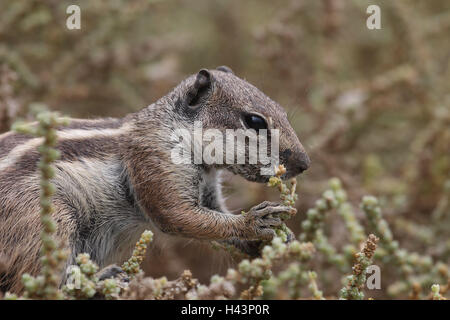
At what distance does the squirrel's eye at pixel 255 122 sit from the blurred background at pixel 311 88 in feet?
2.39

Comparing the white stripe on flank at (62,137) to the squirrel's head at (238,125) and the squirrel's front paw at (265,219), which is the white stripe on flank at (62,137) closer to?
the squirrel's head at (238,125)

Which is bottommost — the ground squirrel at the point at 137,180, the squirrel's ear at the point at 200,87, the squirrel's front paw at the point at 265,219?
the squirrel's front paw at the point at 265,219

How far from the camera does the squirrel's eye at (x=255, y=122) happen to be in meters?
2.42

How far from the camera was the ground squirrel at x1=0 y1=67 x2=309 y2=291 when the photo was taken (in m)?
2.28

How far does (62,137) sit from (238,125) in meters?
0.93

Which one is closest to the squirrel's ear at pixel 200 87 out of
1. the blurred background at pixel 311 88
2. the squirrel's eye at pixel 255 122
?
the squirrel's eye at pixel 255 122

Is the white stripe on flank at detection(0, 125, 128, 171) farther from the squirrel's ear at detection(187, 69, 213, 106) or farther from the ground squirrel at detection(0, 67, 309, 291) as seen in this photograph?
the squirrel's ear at detection(187, 69, 213, 106)

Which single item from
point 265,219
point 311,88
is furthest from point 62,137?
point 311,88

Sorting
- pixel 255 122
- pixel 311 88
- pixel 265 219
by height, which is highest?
pixel 311 88

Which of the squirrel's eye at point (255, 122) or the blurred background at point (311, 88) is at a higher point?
the blurred background at point (311, 88)

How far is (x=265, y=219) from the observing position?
2.24 metres

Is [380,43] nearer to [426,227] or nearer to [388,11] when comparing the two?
[388,11]

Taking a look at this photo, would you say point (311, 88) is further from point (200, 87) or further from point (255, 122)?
point (255, 122)

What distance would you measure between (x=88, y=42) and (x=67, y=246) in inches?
80.0
